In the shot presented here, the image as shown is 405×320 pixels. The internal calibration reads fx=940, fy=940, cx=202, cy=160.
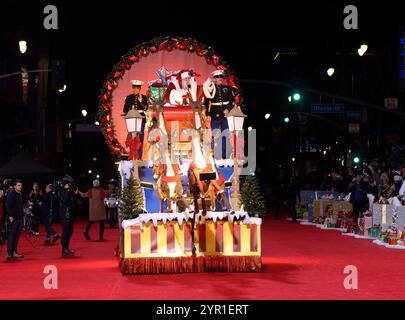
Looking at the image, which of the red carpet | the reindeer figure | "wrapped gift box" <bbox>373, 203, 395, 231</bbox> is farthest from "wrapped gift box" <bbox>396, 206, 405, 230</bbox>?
the reindeer figure

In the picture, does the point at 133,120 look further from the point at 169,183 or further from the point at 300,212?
the point at 300,212

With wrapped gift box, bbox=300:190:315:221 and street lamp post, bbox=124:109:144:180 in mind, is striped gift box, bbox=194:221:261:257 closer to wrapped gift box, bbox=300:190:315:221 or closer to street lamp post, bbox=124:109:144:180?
street lamp post, bbox=124:109:144:180

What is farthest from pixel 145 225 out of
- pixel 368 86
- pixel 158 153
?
pixel 368 86

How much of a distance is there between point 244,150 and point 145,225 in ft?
15.4

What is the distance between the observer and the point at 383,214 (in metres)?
27.5

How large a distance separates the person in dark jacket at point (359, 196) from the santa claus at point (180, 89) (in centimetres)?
1094

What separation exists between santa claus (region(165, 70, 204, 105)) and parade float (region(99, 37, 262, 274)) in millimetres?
27

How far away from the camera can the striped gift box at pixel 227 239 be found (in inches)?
720

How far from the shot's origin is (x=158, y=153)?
19.6m

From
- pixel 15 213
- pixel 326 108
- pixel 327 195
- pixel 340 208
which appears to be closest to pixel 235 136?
pixel 15 213

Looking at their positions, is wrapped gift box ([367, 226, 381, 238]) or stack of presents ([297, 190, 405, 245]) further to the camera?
wrapped gift box ([367, 226, 381, 238])

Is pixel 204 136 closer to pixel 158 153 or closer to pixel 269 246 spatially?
pixel 158 153

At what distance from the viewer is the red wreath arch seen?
2267 centimetres

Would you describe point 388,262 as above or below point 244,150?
below
